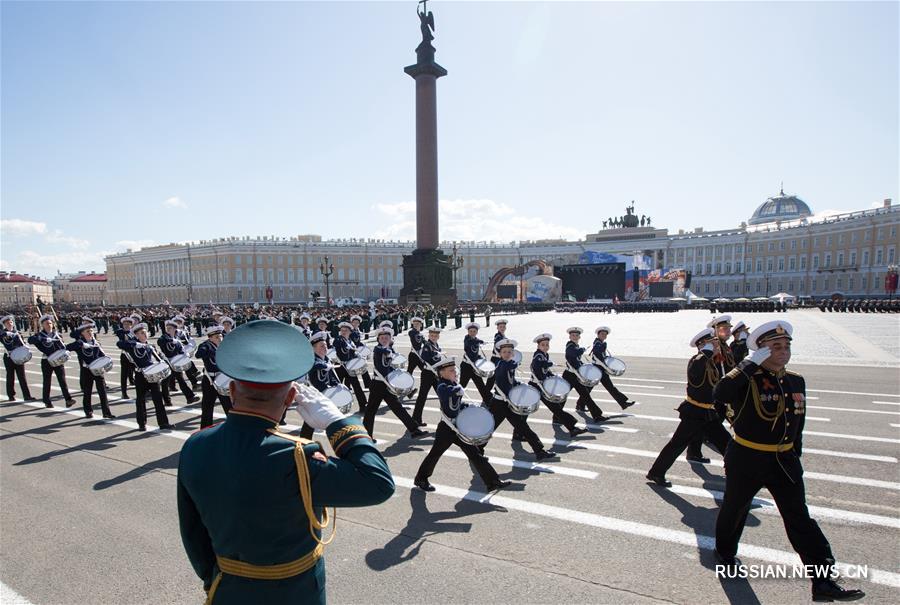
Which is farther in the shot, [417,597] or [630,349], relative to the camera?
[630,349]

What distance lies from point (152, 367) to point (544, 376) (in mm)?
6929

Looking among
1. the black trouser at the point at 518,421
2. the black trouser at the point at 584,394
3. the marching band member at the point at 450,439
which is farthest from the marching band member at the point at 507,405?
the black trouser at the point at 584,394

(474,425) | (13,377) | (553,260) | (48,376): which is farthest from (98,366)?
(553,260)

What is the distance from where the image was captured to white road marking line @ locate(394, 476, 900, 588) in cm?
438

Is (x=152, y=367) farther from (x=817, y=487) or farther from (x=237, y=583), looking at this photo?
(x=817, y=487)

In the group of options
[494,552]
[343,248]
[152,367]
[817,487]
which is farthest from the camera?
[343,248]

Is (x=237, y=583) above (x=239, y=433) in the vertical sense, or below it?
below

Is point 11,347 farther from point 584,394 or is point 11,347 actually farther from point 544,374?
point 584,394

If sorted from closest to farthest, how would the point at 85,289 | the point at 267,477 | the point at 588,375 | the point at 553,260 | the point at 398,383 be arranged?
the point at 267,477 → the point at 398,383 → the point at 588,375 → the point at 553,260 → the point at 85,289

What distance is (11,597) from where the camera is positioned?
4121 mm

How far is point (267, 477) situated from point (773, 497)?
13.2ft

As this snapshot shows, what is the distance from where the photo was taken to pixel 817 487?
6129 mm

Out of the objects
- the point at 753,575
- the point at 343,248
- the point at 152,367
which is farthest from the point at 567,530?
the point at 343,248

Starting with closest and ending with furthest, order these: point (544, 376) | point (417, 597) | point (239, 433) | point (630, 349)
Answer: point (239, 433) < point (417, 597) < point (544, 376) < point (630, 349)
